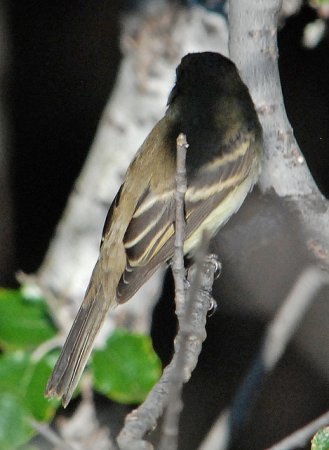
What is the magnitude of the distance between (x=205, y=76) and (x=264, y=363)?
1480 mm

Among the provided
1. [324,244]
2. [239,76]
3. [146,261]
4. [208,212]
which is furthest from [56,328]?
[239,76]

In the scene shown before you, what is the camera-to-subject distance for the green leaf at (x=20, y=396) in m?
3.25

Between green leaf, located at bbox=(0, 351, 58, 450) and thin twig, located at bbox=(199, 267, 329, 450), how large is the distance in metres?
0.65

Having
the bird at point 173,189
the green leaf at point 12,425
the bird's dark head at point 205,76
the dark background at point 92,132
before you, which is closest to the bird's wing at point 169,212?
the bird at point 173,189

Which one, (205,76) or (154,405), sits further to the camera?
(205,76)

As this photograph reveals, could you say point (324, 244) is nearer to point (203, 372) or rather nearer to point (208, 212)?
point (208, 212)

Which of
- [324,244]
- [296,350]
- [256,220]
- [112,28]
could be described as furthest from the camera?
[112,28]

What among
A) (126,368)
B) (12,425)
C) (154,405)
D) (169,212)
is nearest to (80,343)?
(126,368)

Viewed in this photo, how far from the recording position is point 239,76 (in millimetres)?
3967

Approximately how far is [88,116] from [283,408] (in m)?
2.14

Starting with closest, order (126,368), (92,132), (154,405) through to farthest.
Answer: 1. (154,405)
2. (126,368)
3. (92,132)

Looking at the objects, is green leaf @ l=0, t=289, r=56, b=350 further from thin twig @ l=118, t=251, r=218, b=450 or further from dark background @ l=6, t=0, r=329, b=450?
dark background @ l=6, t=0, r=329, b=450

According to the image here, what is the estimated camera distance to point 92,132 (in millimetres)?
5598

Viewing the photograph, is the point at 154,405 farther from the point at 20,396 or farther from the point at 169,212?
the point at 169,212
